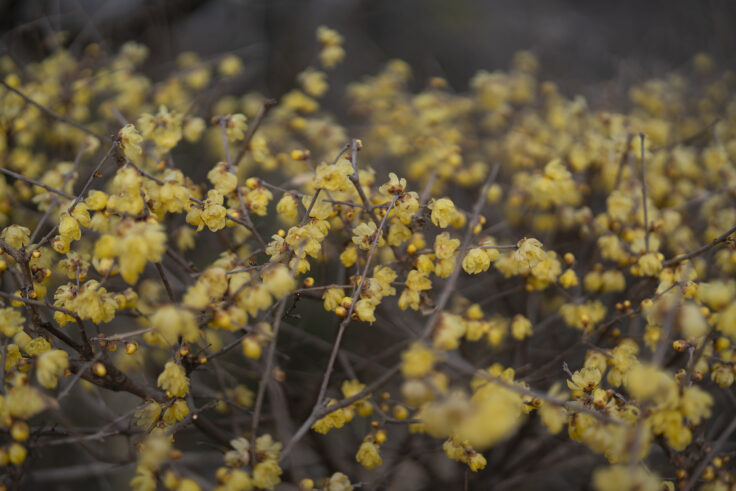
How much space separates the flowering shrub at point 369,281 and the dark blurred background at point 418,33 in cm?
76

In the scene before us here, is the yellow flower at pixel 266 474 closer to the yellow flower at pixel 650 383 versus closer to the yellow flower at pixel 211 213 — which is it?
the yellow flower at pixel 211 213

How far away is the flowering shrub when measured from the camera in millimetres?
1478

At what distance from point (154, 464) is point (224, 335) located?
1.64 metres

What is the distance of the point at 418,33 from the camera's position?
6.39 metres

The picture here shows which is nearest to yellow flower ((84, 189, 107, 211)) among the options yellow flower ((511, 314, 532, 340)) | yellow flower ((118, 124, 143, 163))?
yellow flower ((118, 124, 143, 163))

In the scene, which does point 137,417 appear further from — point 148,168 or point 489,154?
point 489,154

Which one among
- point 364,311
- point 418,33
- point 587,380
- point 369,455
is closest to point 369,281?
point 364,311

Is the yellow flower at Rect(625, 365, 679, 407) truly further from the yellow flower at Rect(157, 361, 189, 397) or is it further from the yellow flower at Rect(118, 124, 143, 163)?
the yellow flower at Rect(118, 124, 143, 163)

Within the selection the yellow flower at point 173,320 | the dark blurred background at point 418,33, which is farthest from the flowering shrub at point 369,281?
the dark blurred background at point 418,33

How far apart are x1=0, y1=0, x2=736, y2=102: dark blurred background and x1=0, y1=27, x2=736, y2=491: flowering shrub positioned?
76 centimetres

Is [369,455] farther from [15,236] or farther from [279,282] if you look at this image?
[15,236]

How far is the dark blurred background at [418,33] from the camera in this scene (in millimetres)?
4266

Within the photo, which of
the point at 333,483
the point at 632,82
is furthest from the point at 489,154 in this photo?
the point at 333,483

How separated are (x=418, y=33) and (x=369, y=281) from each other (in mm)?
5389
